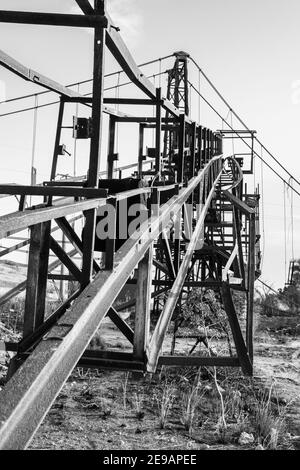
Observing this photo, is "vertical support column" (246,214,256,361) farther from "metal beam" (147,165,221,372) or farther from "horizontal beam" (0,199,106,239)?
"horizontal beam" (0,199,106,239)

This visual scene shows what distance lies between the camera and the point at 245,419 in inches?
294

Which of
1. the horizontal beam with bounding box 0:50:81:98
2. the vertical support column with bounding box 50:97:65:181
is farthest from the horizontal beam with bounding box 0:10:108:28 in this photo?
the vertical support column with bounding box 50:97:65:181

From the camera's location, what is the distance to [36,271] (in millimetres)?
2881

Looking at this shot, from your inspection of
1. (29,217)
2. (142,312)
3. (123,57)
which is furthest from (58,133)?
(29,217)

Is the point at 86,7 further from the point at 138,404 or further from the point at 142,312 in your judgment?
the point at 138,404

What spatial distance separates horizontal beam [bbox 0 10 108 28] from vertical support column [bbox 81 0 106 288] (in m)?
0.04

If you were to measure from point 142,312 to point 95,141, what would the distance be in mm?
1333

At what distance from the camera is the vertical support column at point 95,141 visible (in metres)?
2.58

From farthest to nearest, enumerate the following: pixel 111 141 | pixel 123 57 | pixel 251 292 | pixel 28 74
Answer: pixel 111 141 < pixel 251 292 < pixel 28 74 < pixel 123 57

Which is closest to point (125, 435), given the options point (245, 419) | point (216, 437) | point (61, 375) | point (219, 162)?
point (216, 437)

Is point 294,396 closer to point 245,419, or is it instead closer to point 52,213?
point 245,419

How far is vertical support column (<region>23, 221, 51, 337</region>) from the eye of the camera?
283cm

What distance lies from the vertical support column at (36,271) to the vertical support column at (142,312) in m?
0.78

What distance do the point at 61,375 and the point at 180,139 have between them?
4.80 metres
